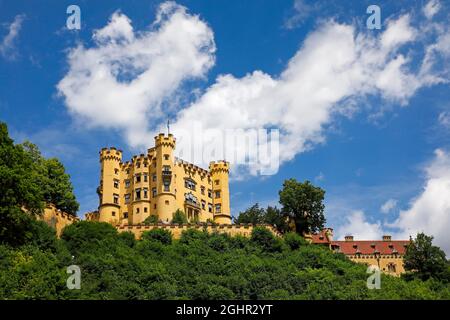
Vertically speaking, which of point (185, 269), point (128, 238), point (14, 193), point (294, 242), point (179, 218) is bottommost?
point (185, 269)

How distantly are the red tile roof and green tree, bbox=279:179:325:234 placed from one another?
11.9m

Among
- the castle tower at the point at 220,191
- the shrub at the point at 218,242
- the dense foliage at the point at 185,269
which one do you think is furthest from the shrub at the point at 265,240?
the castle tower at the point at 220,191

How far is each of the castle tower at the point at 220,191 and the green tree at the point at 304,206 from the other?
12.7 meters

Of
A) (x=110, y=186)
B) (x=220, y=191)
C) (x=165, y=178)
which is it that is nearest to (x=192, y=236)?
(x=165, y=178)

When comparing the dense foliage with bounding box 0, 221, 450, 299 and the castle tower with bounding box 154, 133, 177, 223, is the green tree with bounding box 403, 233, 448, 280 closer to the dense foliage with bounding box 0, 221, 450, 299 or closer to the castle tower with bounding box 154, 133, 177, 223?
the dense foliage with bounding box 0, 221, 450, 299

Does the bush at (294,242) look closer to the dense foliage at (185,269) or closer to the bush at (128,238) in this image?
the dense foliage at (185,269)

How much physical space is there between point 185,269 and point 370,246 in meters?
45.8

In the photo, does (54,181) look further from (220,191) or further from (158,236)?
(220,191)

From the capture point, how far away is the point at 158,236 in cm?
7506

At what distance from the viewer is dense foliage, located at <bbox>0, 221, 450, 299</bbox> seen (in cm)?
5094

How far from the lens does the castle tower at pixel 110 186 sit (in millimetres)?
91812

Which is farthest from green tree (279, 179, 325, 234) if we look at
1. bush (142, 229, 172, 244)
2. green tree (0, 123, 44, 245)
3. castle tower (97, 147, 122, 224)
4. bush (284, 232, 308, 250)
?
green tree (0, 123, 44, 245)
